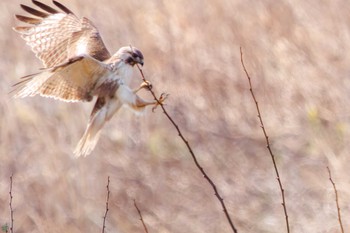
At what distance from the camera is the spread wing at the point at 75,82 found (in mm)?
4758

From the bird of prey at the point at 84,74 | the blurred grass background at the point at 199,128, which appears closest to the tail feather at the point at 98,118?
the bird of prey at the point at 84,74

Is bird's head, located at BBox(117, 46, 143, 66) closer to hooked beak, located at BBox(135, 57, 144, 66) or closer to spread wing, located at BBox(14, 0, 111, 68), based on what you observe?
hooked beak, located at BBox(135, 57, 144, 66)

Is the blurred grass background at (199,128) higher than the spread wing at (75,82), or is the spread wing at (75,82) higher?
the blurred grass background at (199,128)

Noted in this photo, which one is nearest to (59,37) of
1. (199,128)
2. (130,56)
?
(130,56)

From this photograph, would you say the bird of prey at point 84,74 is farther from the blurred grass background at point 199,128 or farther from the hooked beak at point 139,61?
Result: the blurred grass background at point 199,128

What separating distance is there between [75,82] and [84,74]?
51 millimetres

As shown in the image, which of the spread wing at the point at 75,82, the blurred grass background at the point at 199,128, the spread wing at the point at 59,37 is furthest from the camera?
the blurred grass background at the point at 199,128

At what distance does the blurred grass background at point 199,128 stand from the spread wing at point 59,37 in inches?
123

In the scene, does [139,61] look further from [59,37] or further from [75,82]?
[59,37]

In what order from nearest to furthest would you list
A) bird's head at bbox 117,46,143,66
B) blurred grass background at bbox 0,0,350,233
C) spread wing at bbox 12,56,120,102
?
spread wing at bbox 12,56,120,102, bird's head at bbox 117,46,143,66, blurred grass background at bbox 0,0,350,233

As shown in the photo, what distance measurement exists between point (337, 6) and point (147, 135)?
191cm

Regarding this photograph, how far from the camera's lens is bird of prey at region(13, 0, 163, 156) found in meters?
4.80

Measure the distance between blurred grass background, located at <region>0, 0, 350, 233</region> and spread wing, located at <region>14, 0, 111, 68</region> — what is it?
3.12 meters

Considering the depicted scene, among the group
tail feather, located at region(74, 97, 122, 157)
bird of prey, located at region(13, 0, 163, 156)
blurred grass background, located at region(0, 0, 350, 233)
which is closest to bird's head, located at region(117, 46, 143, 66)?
bird of prey, located at region(13, 0, 163, 156)
